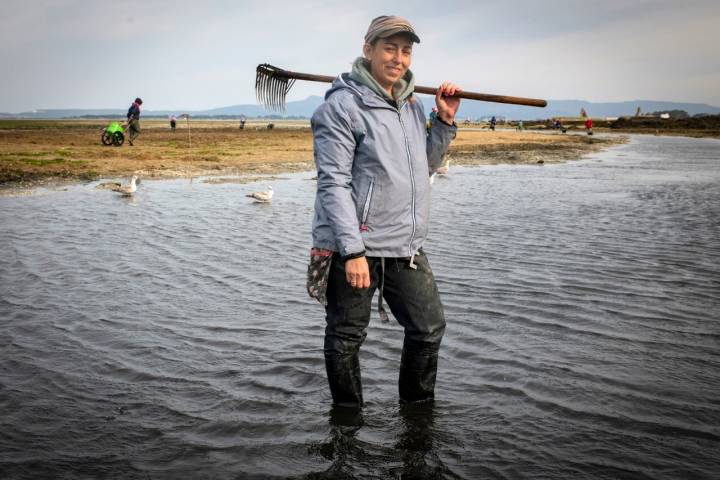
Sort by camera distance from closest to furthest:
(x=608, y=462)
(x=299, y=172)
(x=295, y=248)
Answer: (x=608, y=462), (x=295, y=248), (x=299, y=172)

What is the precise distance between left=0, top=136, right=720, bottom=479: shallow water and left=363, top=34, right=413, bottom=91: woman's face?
2.32 meters

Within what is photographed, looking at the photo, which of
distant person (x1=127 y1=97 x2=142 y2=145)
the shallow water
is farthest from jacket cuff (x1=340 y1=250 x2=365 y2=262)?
distant person (x1=127 y1=97 x2=142 y2=145)

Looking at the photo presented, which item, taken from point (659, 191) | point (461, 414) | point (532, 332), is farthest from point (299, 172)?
point (461, 414)

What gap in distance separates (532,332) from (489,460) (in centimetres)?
239

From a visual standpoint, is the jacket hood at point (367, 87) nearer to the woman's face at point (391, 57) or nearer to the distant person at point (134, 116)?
the woman's face at point (391, 57)

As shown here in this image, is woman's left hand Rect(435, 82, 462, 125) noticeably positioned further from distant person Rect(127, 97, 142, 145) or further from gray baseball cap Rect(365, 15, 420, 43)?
distant person Rect(127, 97, 142, 145)

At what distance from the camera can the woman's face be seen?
356 cm

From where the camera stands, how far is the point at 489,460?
350cm

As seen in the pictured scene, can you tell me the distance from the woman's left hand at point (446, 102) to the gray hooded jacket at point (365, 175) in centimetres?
25

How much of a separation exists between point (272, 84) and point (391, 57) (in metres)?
1.74

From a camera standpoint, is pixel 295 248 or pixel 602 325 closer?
pixel 602 325

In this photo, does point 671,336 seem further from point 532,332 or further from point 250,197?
point 250,197

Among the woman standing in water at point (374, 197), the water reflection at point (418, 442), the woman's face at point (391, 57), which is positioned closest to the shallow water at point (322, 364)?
the water reflection at point (418, 442)

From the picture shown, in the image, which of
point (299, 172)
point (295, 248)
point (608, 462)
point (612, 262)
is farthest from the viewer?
point (299, 172)
